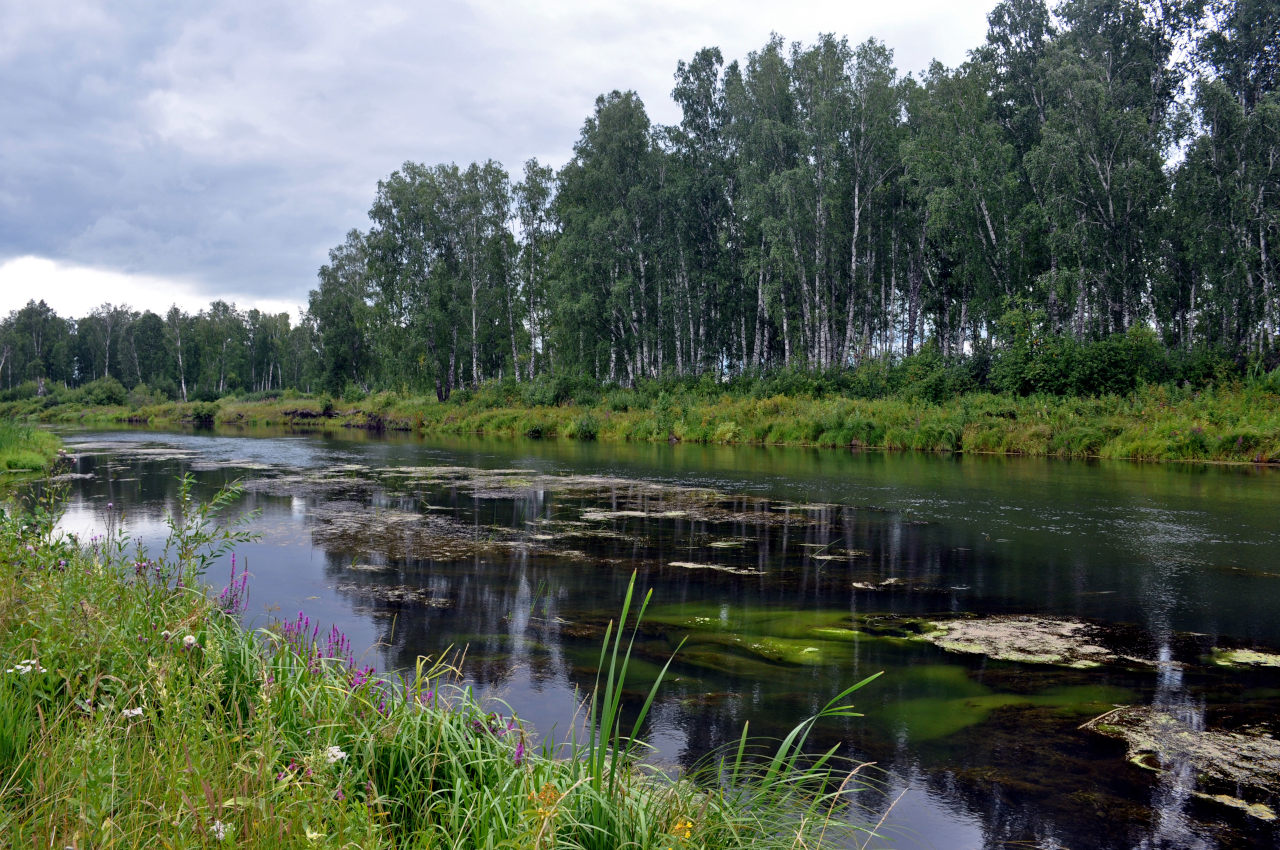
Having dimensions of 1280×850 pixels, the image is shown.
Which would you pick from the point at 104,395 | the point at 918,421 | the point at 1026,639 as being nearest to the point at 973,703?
the point at 1026,639

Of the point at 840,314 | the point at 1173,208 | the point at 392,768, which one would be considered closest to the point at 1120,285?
the point at 1173,208

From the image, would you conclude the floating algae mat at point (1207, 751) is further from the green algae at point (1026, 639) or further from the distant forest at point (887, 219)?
the distant forest at point (887, 219)

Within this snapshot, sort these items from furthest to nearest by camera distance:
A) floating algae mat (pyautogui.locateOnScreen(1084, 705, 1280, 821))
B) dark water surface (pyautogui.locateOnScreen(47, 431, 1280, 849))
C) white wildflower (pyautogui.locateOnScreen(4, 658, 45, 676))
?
dark water surface (pyautogui.locateOnScreen(47, 431, 1280, 849))
floating algae mat (pyautogui.locateOnScreen(1084, 705, 1280, 821))
white wildflower (pyautogui.locateOnScreen(4, 658, 45, 676))

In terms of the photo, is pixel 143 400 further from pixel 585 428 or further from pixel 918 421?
pixel 918 421

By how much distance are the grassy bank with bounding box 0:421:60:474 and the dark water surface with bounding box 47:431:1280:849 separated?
7.04 ft

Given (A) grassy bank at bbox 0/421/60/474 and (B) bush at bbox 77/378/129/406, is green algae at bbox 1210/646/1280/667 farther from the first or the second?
(B) bush at bbox 77/378/129/406

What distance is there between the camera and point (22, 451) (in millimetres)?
17422

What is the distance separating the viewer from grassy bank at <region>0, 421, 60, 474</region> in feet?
52.5

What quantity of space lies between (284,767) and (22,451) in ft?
63.7

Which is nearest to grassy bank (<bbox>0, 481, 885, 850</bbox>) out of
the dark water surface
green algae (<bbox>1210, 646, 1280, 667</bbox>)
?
the dark water surface

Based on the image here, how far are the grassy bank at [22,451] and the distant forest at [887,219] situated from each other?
861 inches

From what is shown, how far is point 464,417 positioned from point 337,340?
872 inches

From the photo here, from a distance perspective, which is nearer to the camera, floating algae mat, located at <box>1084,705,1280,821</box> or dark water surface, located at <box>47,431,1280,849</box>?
floating algae mat, located at <box>1084,705,1280,821</box>

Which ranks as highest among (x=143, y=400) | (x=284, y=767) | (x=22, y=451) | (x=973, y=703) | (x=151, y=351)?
(x=151, y=351)
